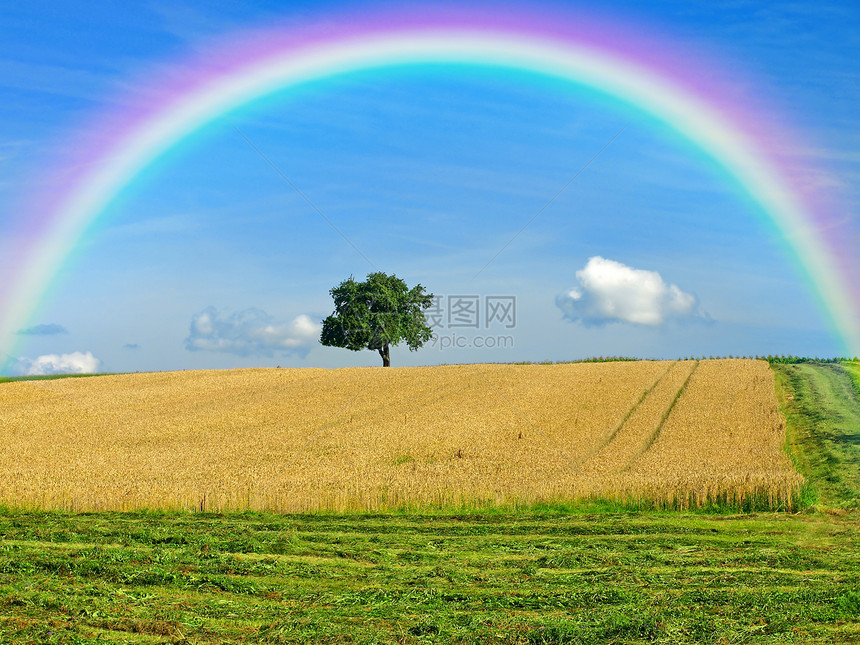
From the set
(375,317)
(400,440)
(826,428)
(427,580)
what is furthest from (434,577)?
(375,317)

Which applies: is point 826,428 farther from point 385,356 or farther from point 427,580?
point 385,356

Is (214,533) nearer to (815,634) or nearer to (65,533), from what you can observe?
(65,533)

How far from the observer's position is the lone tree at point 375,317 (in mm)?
62062

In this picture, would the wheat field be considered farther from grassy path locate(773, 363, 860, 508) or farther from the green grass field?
grassy path locate(773, 363, 860, 508)

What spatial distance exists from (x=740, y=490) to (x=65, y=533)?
15307 mm

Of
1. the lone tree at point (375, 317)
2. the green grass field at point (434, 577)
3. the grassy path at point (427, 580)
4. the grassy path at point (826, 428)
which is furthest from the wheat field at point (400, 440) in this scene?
the lone tree at point (375, 317)

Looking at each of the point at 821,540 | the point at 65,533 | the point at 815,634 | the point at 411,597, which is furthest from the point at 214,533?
the point at 821,540

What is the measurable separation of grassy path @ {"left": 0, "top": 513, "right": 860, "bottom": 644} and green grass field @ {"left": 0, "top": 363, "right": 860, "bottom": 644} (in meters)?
0.04

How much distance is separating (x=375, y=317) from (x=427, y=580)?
2038 inches

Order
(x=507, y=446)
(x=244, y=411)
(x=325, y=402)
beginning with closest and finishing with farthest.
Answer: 1. (x=507, y=446)
2. (x=244, y=411)
3. (x=325, y=402)

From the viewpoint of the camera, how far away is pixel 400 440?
25.5m

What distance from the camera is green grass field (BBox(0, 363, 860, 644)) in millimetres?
9133

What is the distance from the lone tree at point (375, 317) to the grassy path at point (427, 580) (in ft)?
151

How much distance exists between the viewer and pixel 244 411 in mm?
34031
